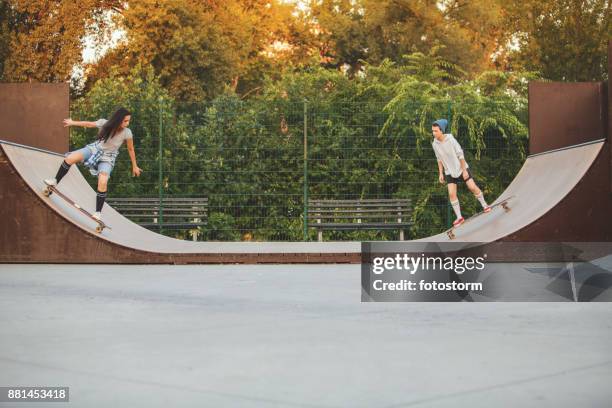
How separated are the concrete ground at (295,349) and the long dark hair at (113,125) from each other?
357 centimetres

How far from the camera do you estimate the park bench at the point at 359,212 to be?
13844mm

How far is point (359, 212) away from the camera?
1395cm

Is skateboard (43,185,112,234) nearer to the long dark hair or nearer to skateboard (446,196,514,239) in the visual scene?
the long dark hair

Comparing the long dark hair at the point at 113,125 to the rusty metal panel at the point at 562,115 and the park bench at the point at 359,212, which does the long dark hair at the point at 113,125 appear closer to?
the park bench at the point at 359,212

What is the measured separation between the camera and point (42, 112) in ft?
38.6

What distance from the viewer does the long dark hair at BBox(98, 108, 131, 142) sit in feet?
34.0

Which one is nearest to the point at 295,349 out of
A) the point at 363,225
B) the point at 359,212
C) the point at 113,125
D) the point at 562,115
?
the point at 113,125

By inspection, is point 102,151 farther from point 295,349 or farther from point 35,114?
point 295,349

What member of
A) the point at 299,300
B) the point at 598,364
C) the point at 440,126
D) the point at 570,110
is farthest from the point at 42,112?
the point at 598,364

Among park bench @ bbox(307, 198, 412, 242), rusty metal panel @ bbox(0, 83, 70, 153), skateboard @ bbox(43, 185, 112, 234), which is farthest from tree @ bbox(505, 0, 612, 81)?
skateboard @ bbox(43, 185, 112, 234)

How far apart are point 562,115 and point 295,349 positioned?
9226mm

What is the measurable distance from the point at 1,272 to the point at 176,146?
5782 millimetres

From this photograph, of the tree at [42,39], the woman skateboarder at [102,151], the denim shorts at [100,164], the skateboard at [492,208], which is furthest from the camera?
the tree at [42,39]

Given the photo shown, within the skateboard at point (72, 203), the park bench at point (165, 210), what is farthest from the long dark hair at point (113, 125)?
the park bench at point (165, 210)
